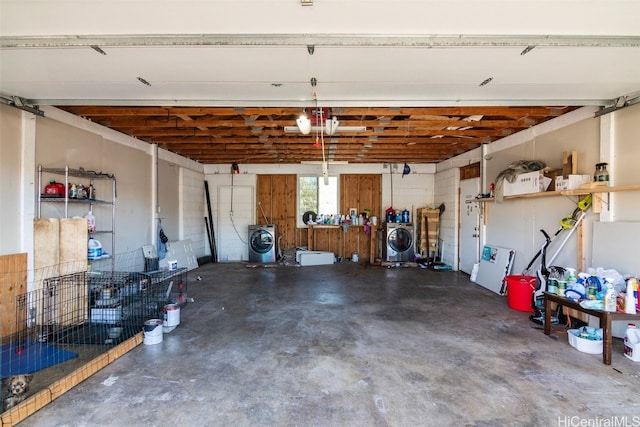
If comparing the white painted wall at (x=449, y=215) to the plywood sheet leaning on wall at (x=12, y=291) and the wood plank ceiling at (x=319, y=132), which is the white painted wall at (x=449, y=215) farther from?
the plywood sheet leaning on wall at (x=12, y=291)

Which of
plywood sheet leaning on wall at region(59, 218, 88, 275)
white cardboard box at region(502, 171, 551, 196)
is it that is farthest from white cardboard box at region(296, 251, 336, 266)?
plywood sheet leaning on wall at region(59, 218, 88, 275)

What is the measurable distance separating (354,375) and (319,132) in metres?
3.45

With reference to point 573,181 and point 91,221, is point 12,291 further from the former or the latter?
point 573,181

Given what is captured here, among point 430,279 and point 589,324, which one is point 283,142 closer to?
point 430,279

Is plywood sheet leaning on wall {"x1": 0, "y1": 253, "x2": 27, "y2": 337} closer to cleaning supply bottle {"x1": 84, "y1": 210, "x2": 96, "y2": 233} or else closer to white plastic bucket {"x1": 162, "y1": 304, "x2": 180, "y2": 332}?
cleaning supply bottle {"x1": 84, "y1": 210, "x2": 96, "y2": 233}

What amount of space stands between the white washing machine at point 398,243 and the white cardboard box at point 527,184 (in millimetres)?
2944

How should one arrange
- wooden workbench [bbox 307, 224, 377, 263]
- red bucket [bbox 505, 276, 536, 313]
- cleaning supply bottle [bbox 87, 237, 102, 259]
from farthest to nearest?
wooden workbench [bbox 307, 224, 377, 263], red bucket [bbox 505, 276, 536, 313], cleaning supply bottle [bbox 87, 237, 102, 259]

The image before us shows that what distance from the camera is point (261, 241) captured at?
769 cm

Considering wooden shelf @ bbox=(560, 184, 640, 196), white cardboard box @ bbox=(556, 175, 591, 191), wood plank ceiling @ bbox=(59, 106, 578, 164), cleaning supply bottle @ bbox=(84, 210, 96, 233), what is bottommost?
cleaning supply bottle @ bbox=(84, 210, 96, 233)

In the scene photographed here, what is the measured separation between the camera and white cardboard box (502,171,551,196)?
4.02 m

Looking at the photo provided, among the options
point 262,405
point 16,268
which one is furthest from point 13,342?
point 262,405

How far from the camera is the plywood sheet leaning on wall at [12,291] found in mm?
3031

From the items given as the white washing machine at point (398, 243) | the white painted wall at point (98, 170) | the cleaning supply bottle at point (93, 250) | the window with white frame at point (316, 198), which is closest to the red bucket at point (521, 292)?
the white washing machine at point (398, 243)
